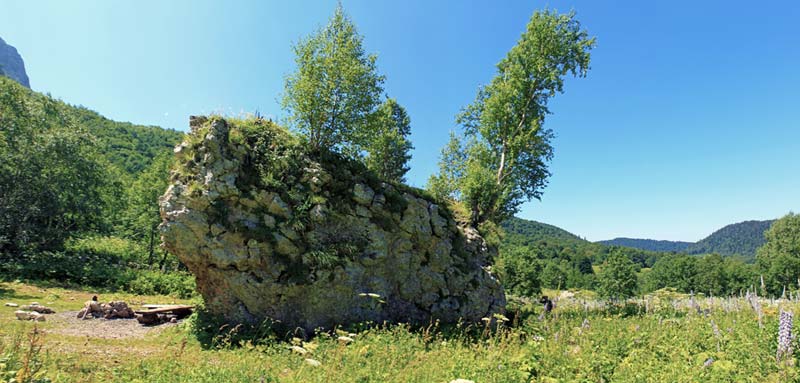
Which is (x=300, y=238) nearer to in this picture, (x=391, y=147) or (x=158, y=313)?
(x=158, y=313)

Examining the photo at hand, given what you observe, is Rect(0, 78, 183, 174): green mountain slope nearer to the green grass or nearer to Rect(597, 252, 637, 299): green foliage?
the green grass

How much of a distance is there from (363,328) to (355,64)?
424 inches

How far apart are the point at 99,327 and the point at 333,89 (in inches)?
512

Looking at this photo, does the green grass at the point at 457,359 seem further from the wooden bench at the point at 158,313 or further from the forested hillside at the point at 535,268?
the wooden bench at the point at 158,313

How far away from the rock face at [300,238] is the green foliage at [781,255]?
62458 mm

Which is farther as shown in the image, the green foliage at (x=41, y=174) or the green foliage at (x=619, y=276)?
the green foliage at (x=619, y=276)

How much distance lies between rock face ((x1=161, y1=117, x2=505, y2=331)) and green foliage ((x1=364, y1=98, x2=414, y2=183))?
637 cm

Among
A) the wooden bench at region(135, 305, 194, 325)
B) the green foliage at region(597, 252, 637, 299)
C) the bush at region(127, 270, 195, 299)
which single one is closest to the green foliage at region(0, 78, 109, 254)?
the bush at region(127, 270, 195, 299)

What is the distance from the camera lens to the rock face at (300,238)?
11602 mm

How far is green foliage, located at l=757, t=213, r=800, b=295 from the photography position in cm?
5166

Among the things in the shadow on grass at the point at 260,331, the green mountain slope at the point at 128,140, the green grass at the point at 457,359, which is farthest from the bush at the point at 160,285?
the green mountain slope at the point at 128,140

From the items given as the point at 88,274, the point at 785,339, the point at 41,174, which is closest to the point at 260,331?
the point at 785,339

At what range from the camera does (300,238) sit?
1257 centimetres

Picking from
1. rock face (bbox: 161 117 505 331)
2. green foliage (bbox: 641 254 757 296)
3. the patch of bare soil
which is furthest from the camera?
green foliage (bbox: 641 254 757 296)
